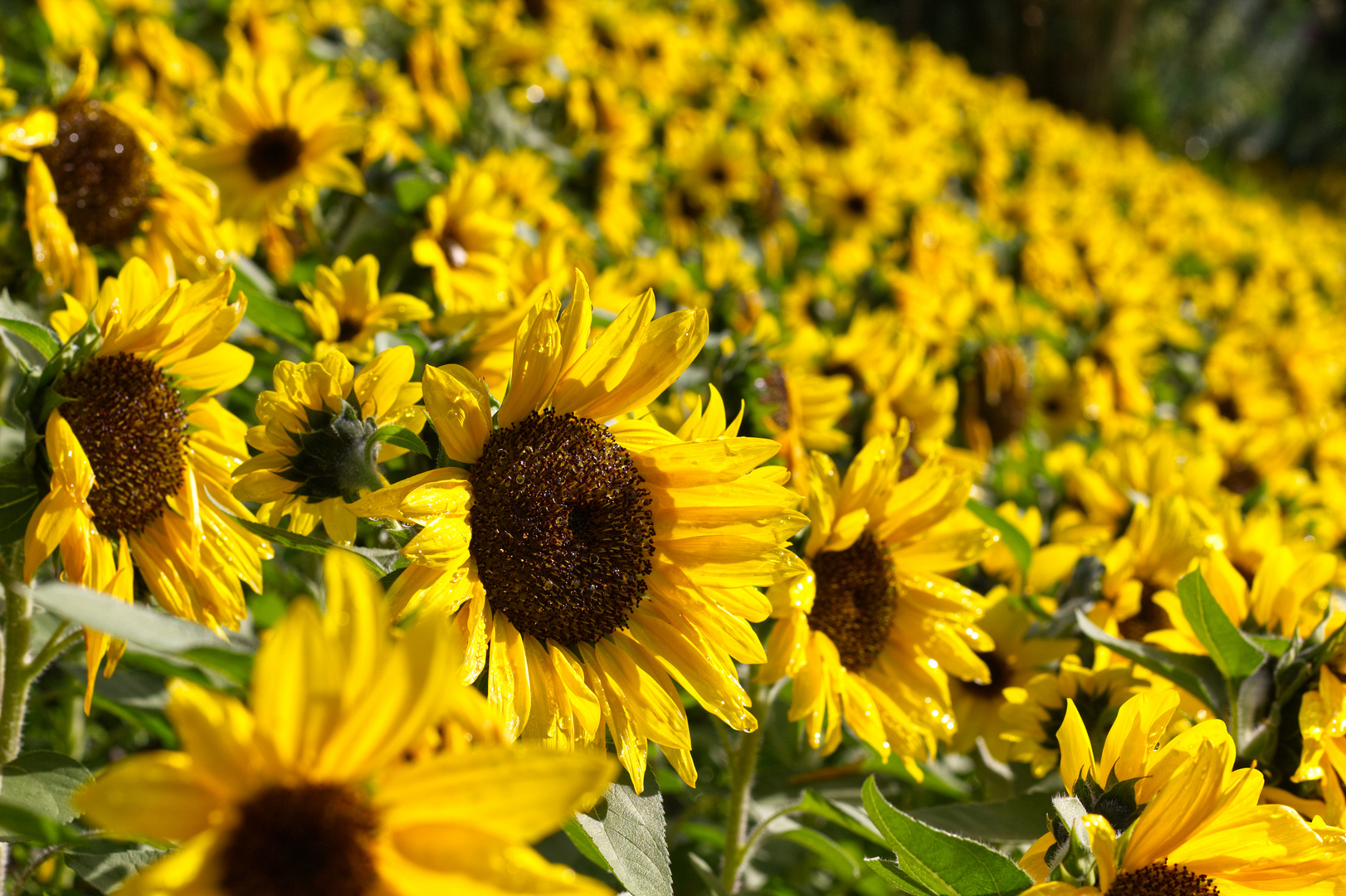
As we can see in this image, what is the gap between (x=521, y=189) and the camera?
7.96 feet

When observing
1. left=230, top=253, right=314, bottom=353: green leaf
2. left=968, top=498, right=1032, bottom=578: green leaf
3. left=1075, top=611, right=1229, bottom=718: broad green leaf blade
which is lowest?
left=230, top=253, right=314, bottom=353: green leaf

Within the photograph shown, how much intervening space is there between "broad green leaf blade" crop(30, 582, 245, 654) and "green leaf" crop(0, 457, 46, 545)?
1.45 feet

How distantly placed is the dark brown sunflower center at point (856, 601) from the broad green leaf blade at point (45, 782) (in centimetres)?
84

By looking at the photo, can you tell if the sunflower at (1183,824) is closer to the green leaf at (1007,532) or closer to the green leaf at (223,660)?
the green leaf at (1007,532)

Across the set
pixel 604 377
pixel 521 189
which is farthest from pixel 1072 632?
pixel 521 189

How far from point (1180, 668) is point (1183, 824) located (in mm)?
396

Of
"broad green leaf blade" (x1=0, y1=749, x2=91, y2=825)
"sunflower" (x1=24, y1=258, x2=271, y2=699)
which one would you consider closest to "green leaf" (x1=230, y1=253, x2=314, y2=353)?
"sunflower" (x1=24, y1=258, x2=271, y2=699)

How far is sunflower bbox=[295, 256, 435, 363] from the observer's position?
4.78 feet

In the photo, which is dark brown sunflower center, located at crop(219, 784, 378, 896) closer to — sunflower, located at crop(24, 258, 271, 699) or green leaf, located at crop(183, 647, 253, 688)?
green leaf, located at crop(183, 647, 253, 688)

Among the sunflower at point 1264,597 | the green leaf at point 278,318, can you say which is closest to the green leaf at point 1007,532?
the sunflower at point 1264,597

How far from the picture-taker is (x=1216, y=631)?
1239 mm

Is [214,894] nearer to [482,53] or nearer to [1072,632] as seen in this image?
[1072,632]

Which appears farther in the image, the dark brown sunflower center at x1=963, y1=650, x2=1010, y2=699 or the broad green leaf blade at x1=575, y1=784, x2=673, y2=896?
the dark brown sunflower center at x1=963, y1=650, x2=1010, y2=699

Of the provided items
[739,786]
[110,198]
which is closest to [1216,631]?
[739,786]
